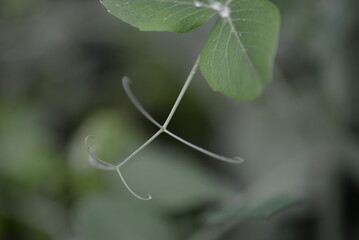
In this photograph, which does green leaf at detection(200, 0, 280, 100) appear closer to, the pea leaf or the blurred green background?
the pea leaf

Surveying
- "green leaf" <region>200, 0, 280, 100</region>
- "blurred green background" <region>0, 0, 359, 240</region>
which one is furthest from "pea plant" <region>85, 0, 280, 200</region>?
"blurred green background" <region>0, 0, 359, 240</region>

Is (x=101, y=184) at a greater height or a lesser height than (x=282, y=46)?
lesser

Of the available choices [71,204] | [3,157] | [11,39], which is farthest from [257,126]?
[11,39]

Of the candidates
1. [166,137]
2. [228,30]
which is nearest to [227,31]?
[228,30]

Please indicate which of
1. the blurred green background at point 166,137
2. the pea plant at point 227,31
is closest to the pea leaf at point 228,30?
the pea plant at point 227,31

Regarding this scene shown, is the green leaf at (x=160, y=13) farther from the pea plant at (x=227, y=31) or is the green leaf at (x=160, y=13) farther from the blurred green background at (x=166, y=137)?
the blurred green background at (x=166, y=137)

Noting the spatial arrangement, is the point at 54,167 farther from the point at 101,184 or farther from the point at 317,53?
the point at 317,53

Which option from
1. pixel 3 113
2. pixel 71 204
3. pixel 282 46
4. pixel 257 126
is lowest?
pixel 71 204
